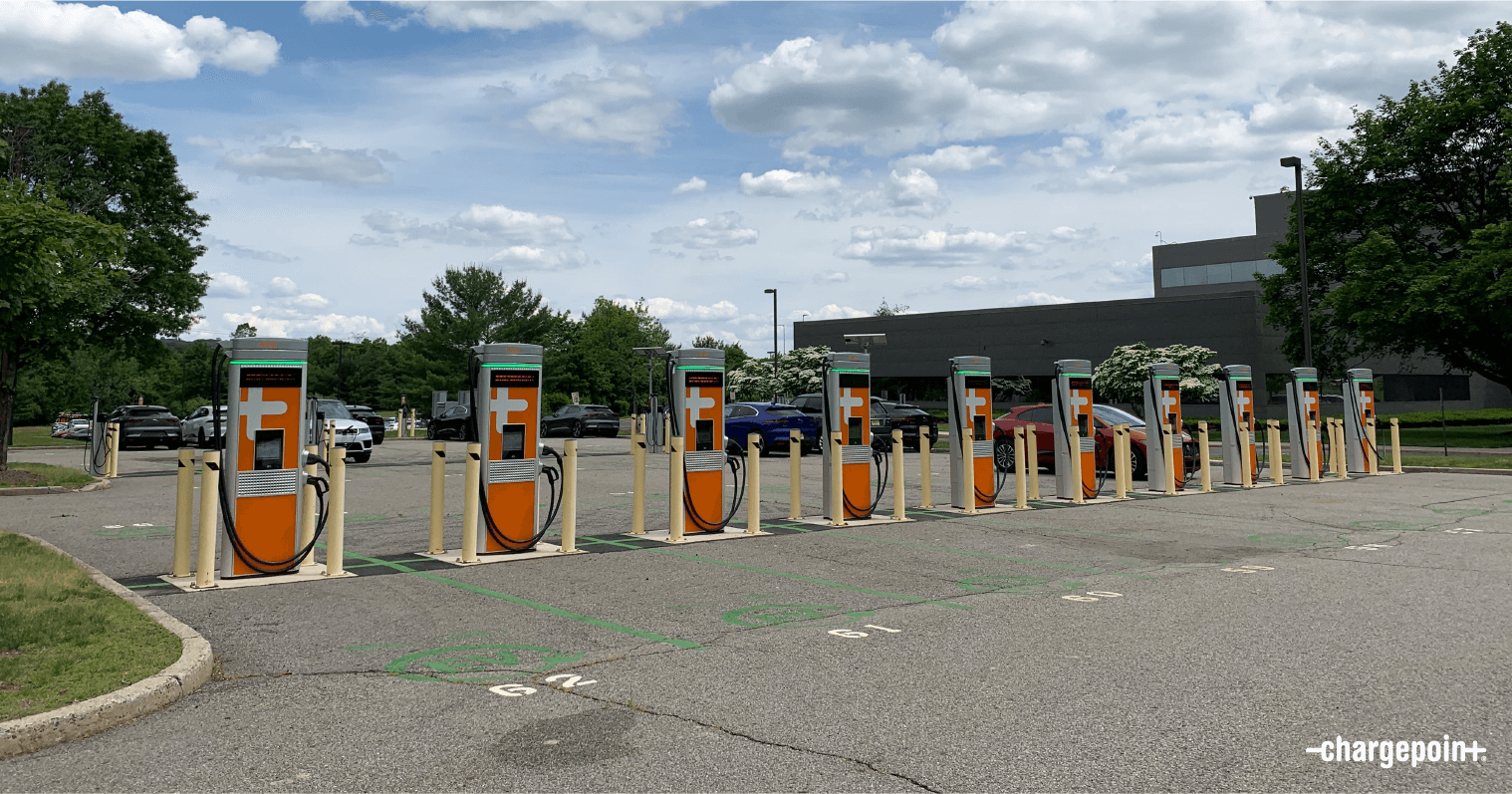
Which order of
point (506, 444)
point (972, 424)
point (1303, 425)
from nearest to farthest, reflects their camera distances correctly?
1. point (506, 444)
2. point (972, 424)
3. point (1303, 425)

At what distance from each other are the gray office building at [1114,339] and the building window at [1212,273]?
0.57 feet

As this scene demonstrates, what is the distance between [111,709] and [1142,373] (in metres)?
44.9

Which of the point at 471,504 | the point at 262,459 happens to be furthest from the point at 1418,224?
the point at 262,459

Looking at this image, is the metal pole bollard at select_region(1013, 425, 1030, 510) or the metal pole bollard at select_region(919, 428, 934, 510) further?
the metal pole bollard at select_region(1013, 425, 1030, 510)

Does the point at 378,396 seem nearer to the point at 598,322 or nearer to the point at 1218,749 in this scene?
the point at 598,322

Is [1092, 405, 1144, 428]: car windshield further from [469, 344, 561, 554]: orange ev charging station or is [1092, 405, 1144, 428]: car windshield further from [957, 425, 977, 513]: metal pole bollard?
[469, 344, 561, 554]: orange ev charging station

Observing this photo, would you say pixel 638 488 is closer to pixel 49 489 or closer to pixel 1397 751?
pixel 1397 751

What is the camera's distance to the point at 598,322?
94812 millimetres

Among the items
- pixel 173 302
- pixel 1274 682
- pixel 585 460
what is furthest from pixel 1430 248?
pixel 173 302

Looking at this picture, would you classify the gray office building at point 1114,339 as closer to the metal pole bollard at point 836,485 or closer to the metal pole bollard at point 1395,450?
the metal pole bollard at point 1395,450

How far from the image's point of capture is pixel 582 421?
43188 millimetres

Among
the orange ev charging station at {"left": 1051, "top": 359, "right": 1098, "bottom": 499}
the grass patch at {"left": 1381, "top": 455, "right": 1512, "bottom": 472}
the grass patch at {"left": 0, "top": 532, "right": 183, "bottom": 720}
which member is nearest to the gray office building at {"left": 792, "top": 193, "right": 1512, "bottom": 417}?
the grass patch at {"left": 1381, "top": 455, "right": 1512, "bottom": 472}

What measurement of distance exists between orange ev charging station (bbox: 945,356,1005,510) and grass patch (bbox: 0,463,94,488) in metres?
15.0

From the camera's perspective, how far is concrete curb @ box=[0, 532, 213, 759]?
4301 millimetres
